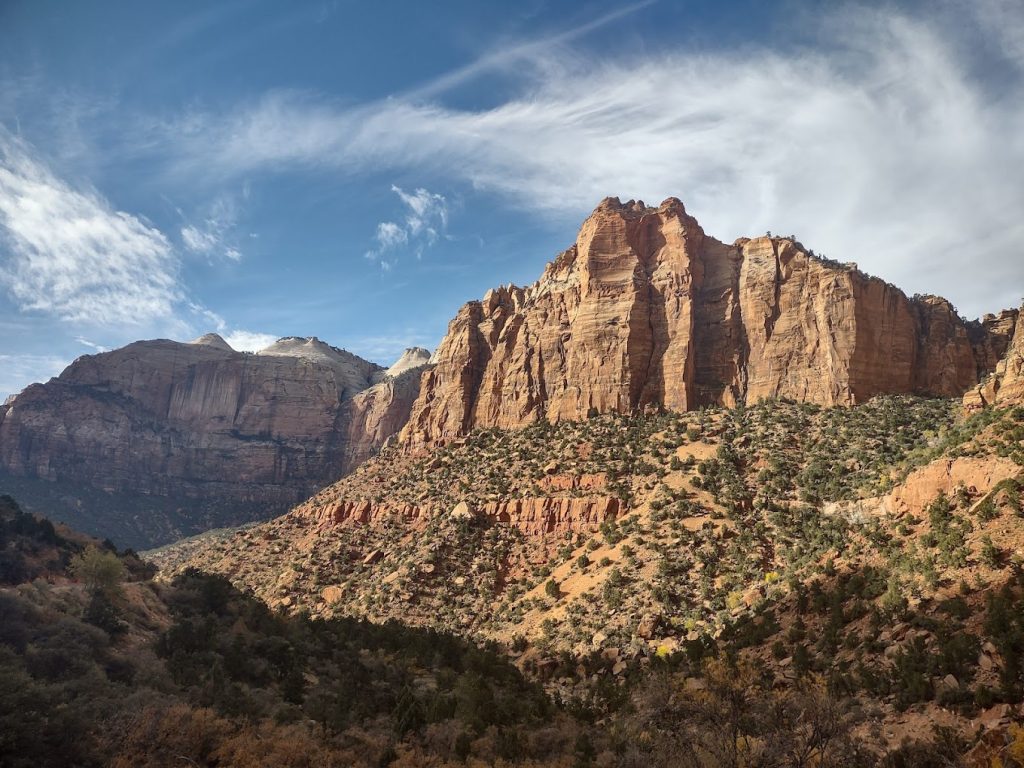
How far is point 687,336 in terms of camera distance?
64.0m

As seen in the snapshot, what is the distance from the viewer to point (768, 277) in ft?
211

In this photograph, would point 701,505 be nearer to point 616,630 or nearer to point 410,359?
point 616,630

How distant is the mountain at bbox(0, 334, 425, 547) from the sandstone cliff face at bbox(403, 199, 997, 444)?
54.0 metres

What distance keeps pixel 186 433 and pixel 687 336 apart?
10700 cm

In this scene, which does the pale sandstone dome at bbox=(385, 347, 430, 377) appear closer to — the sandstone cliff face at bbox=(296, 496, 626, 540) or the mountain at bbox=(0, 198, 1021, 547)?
the mountain at bbox=(0, 198, 1021, 547)

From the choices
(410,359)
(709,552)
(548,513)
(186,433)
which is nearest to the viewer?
(709,552)

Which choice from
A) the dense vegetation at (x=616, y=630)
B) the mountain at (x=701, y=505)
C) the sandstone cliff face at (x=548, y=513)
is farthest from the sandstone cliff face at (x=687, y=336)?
the sandstone cliff face at (x=548, y=513)

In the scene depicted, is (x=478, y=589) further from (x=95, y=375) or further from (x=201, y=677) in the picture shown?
(x=95, y=375)

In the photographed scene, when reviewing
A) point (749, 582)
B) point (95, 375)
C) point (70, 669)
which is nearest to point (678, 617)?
point (749, 582)

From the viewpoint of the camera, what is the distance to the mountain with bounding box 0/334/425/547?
368ft

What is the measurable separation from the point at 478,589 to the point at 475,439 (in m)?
25.5

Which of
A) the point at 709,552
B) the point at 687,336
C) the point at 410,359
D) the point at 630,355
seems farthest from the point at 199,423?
the point at 709,552

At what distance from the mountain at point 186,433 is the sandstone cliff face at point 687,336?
177ft

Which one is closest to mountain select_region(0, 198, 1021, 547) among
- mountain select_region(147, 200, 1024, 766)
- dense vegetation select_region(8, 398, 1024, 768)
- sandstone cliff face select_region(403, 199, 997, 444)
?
sandstone cliff face select_region(403, 199, 997, 444)
